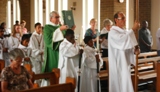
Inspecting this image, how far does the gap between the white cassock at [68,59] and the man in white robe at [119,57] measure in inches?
25.9

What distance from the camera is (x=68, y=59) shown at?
637cm

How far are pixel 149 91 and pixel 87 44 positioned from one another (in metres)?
2.65

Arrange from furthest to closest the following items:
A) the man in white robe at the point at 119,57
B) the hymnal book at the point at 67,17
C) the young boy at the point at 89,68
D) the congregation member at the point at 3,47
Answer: the congregation member at the point at 3,47 → the young boy at the point at 89,68 → the hymnal book at the point at 67,17 → the man in white robe at the point at 119,57

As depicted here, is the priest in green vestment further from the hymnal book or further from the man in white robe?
the man in white robe

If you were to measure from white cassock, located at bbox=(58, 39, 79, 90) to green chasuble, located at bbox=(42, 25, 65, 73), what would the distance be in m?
0.34

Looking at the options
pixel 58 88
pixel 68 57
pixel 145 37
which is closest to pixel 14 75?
pixel 58 88

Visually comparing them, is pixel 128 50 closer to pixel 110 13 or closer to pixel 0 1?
pixel 110 13

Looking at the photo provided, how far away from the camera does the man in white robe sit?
5930 millimetres

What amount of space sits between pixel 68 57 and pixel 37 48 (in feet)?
4.98

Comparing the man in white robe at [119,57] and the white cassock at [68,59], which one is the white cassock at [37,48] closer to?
the white cassock at [68,59]

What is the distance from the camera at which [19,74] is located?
454cm

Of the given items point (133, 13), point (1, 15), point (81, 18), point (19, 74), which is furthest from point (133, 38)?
point (1, 15)

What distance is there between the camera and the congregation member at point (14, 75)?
4.41 m

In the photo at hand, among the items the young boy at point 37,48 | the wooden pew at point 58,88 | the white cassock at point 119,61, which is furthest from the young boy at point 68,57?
the wooden pew at point 58,88
